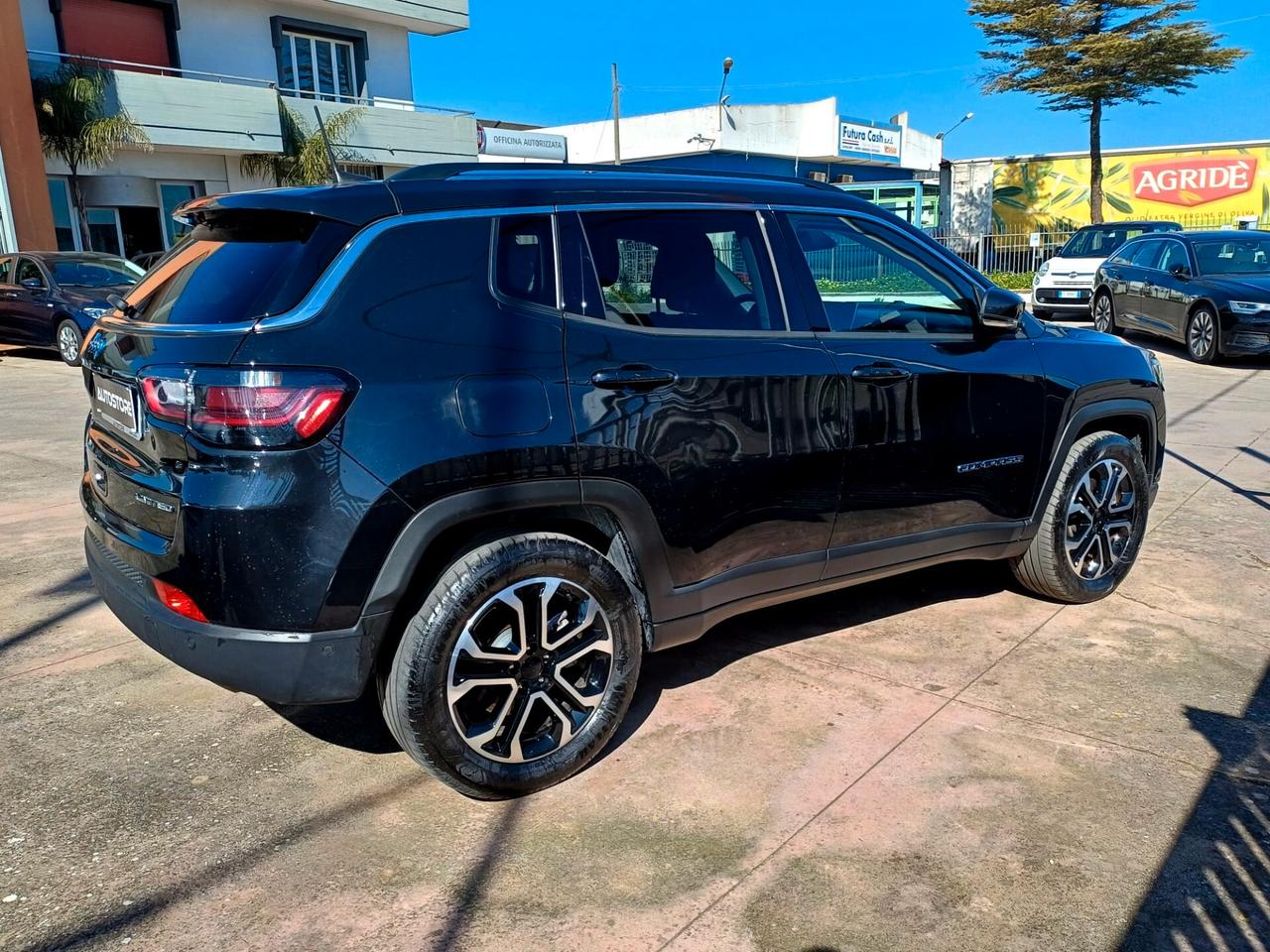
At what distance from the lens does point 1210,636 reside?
13.7ft

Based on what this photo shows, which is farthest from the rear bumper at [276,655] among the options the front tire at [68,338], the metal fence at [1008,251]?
the metal fence at [1008,251]

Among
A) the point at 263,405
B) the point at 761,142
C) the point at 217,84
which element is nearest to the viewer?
the point at 263,405

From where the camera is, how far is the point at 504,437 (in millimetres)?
2812

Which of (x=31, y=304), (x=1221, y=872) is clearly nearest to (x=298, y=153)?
(x=31, y=304)

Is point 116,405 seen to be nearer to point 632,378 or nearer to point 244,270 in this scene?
point 244,270

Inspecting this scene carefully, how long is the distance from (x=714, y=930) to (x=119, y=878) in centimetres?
157

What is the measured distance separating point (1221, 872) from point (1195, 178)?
37.6 m

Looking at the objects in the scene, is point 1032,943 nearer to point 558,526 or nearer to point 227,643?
point 558,526

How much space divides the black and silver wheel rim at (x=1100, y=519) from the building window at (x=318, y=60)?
2178 cm

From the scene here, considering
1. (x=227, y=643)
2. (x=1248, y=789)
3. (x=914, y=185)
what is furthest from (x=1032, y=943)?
(x=914, y=185)

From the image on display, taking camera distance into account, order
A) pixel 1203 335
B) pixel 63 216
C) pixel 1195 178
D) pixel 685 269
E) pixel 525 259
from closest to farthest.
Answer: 1. pixel 525 259
2. pixel 685 269
3. pixel 1203 335
4. pixel 63 216
5. pixel 1195 178

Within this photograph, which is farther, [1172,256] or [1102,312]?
[1102,312]

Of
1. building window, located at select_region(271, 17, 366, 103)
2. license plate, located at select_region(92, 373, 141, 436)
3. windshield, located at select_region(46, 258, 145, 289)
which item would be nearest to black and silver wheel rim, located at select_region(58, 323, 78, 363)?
windshield, located at select_region(46, 258, 145, 289)

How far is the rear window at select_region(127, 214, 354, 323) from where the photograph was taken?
9.00 ft
